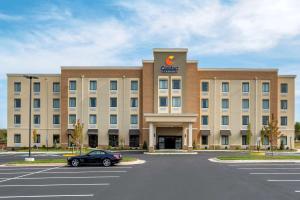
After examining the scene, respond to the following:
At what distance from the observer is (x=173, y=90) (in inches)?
2552

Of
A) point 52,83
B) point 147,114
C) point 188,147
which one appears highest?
point 52,83

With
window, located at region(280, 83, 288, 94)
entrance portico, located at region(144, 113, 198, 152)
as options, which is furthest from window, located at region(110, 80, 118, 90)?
window, located at region(280, 83, 288, 94)

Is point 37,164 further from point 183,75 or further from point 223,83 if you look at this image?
point 223,83

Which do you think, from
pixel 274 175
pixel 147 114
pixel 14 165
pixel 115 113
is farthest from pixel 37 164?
pixel 115 113

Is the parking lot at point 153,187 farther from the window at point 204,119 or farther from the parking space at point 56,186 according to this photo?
the window at point 204,119

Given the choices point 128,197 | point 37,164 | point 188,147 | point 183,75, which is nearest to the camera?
point 128,197

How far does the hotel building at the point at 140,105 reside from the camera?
214 feet

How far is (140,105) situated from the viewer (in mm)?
66500

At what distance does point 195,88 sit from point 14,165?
119ft

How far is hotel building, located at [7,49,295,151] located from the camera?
65.4m

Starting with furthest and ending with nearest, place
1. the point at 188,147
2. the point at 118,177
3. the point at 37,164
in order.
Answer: the point at 188,147 < the point at 37,164 < the point at 118,177

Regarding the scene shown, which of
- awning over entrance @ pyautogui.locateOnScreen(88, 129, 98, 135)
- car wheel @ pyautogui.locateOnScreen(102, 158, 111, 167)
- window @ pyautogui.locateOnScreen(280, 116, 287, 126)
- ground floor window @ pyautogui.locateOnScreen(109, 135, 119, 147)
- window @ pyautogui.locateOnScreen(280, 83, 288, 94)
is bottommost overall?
ground floor window @ pyautogui.locateOnScreen(109, 135, 119, 147)

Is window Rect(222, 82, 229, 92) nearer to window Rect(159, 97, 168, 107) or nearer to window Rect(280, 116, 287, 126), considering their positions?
window Rect(159, 97, 168, 107)

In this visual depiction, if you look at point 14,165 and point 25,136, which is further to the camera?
point 25,136
